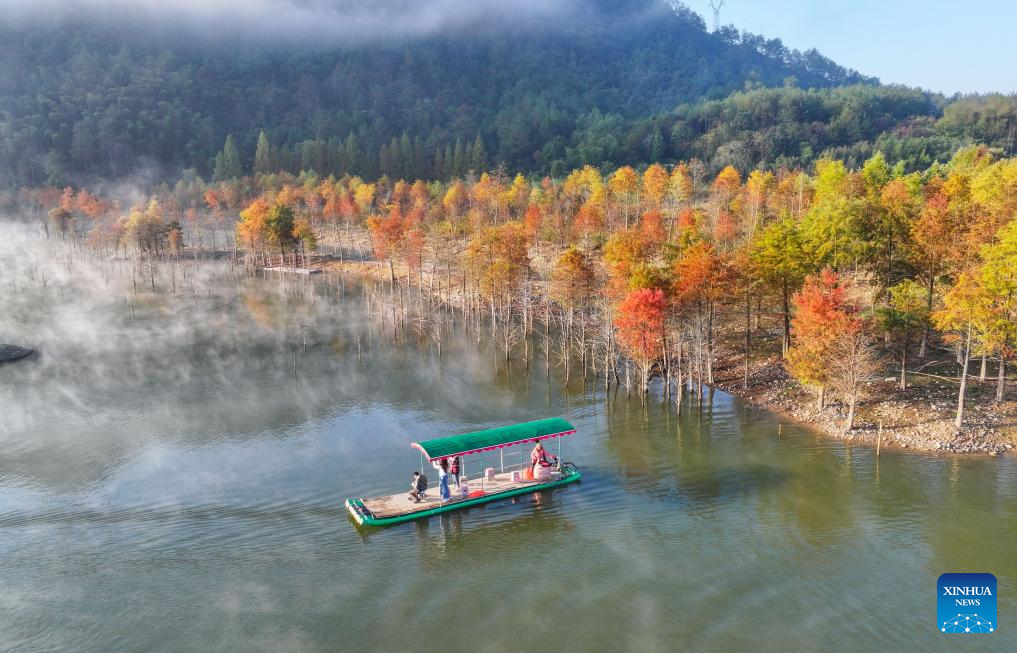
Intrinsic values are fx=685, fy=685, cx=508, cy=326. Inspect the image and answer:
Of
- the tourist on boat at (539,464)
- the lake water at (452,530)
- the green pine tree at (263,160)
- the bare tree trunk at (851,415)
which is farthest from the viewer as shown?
the green pine tree at (263,160)

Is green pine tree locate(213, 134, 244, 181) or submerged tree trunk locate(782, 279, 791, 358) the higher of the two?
green pine tree locate(213, 134, 244, 181)

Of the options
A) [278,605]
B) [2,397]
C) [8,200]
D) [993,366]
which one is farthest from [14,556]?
[8,200]

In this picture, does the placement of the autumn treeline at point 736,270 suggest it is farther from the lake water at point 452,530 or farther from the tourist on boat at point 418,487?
the tourist on boat at point 418,487

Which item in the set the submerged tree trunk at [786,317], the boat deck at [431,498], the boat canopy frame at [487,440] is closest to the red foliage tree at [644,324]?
the submerged tree trunk at [786,317]

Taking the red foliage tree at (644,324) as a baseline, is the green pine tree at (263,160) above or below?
above

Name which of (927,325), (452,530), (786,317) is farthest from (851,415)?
(452,530)

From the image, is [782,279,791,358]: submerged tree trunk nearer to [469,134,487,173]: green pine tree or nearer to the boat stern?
the boat stern

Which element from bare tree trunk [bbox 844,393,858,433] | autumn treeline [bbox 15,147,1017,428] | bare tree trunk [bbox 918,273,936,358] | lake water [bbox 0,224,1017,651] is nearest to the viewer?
Answer: lake water [bbox 0,224,1017,651]

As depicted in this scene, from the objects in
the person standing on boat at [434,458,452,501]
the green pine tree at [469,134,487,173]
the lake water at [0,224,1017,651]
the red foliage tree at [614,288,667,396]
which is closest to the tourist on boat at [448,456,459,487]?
the person standing on boat at [434,458,452,501]
